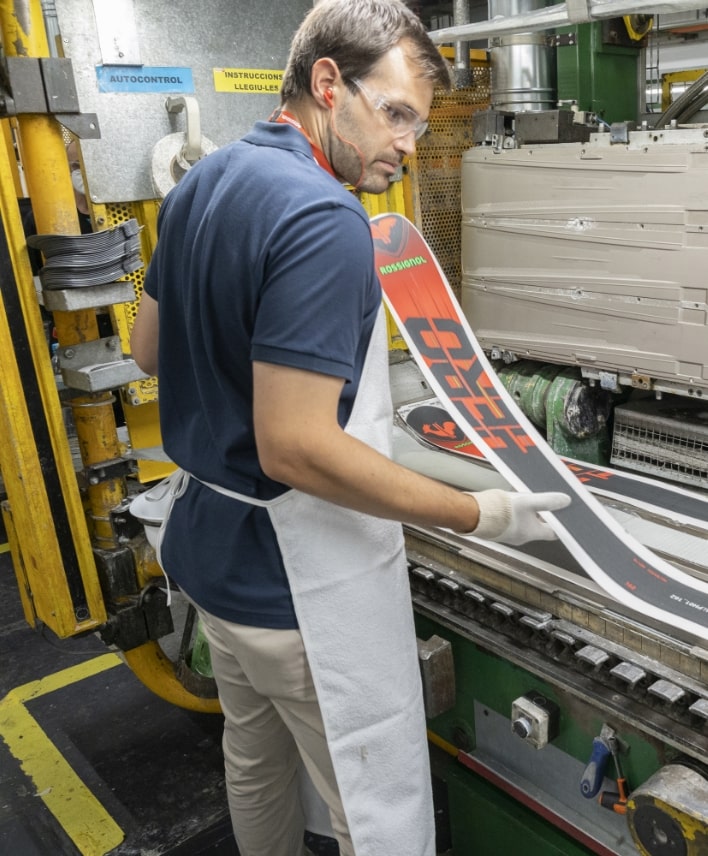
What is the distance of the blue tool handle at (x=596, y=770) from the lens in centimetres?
171

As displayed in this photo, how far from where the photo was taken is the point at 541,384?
2.88 m

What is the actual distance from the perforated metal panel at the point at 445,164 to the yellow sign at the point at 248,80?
2.07 feet

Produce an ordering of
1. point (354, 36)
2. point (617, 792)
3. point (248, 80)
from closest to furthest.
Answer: point (354, 36) → point (617, 792) → point (248, 80)

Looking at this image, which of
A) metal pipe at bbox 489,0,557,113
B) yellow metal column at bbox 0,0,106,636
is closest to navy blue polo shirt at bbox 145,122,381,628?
yellow metal column at bbox 0,0,106,636

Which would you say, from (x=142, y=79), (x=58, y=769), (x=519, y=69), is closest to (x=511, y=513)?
(x=142, y=79)

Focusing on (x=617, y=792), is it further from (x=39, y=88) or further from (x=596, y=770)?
(x=39, y=88)

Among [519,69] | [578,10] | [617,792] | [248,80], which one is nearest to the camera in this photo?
[617,792]

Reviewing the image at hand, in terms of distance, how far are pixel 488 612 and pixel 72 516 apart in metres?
1.25

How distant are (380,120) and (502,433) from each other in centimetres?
111

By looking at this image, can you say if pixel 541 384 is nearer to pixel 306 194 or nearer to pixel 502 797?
pixel 502 797

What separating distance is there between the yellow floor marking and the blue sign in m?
2.45

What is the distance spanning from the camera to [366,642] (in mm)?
1642

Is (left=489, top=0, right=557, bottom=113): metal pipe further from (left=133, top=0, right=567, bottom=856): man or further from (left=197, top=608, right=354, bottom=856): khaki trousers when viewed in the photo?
(left=197, top=608, right=354, bottom=856): khaki trousers

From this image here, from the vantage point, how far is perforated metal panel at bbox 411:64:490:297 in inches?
122
